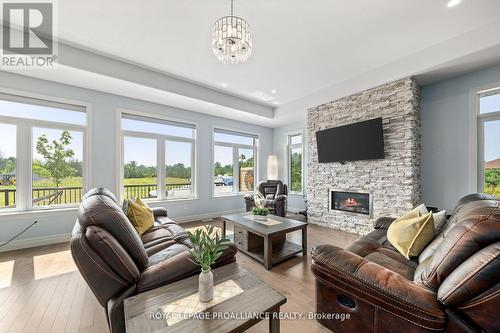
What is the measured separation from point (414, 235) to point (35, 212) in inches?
199

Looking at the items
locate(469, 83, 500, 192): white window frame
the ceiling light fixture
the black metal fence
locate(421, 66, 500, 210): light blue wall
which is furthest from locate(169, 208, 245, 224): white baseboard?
the ceiling light fixture

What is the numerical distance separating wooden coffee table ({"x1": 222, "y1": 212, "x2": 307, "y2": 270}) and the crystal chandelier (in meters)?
2.02

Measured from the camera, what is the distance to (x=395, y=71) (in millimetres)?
3324

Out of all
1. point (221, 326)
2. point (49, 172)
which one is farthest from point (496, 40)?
point (49, 172)

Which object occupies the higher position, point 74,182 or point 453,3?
point 453,3

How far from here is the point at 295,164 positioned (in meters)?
6.03

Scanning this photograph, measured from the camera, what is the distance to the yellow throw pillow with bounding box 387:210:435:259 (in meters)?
1.68

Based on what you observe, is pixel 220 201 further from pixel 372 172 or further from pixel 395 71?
pixel 395 71

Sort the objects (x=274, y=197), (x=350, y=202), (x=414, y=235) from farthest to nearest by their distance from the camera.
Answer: (x=274, y=197) → (x=350, y=202) → (x=414, y=235)

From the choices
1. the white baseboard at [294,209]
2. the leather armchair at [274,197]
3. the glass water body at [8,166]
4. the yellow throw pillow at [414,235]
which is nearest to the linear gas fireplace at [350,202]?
the leather armchair at [274,197]

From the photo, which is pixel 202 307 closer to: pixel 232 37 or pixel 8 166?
pixel 232 37

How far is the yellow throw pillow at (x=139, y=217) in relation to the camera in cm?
245

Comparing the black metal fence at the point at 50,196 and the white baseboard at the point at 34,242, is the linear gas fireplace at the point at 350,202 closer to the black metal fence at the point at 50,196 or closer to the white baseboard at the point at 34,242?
the black metal fence at the point at 50,196

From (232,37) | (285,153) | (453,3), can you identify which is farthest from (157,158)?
(453,3)
